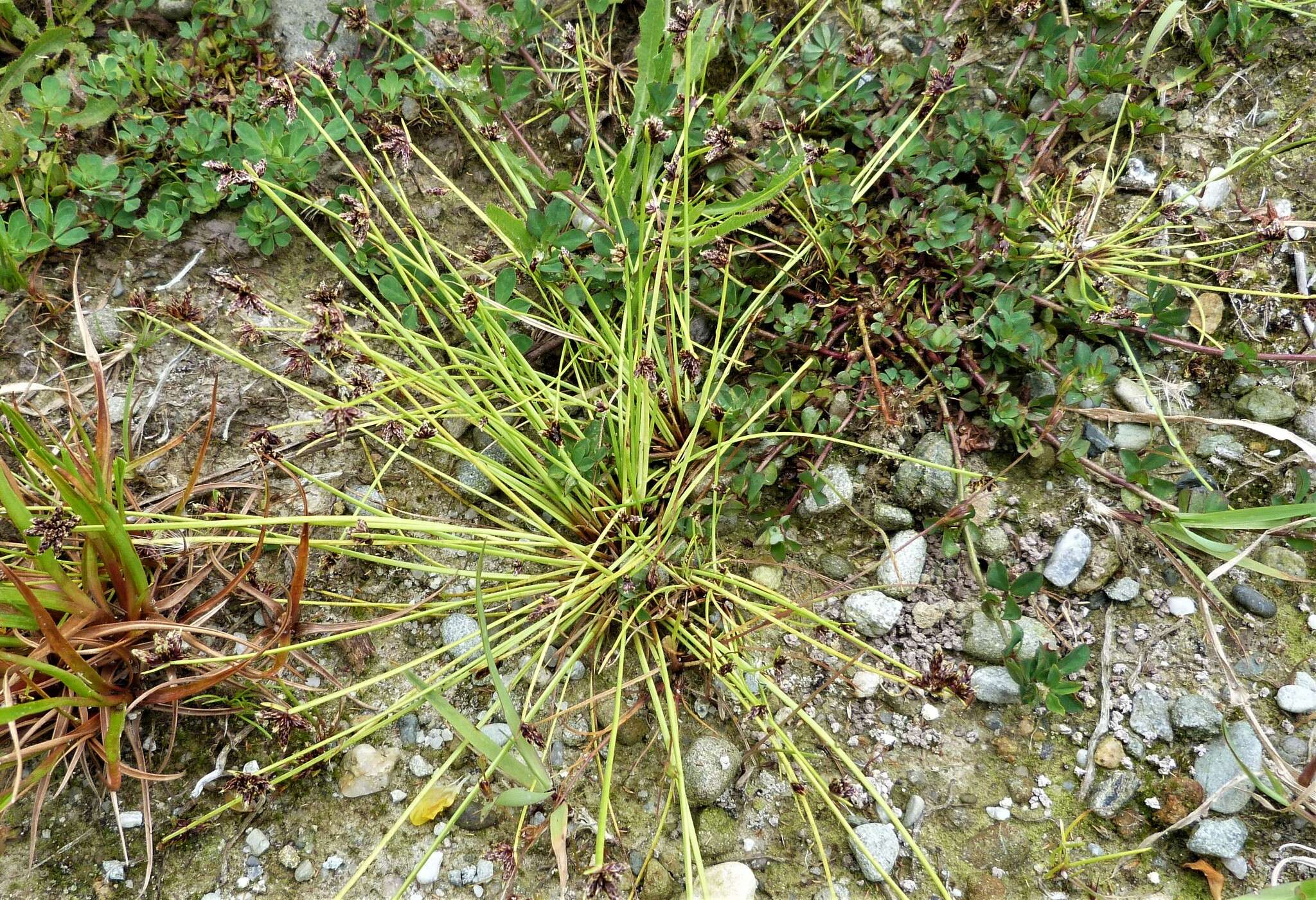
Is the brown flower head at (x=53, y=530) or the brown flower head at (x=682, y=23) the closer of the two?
the brown flower head at (x=53, y=530)

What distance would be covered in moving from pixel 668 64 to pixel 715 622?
1.47 m

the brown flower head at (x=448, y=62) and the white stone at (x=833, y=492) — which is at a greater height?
the brown flower head at (x=448, y=62)

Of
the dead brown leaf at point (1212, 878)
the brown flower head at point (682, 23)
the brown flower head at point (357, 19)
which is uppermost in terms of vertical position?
the brown flower head at point (357, 19)

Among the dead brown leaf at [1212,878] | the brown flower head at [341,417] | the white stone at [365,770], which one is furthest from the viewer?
the white stone at [365,770]

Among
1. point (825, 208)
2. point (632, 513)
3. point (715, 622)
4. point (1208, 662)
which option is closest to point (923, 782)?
point (715, 622)

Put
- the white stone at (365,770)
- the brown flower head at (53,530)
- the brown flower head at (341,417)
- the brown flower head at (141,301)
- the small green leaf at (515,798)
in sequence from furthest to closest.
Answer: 1. the brown flower head at (141,301)
2. the white stone at (365,770)
3. the brown flower head at (341,417)
4. the brown flower head at (53,530)
5. the small green leaf at (515,798)

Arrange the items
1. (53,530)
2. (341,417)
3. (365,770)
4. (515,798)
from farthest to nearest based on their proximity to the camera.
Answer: (365,770) < (341,417) < (53,530) < (515,798)

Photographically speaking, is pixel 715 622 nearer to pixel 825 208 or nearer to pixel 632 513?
pixel 632 513

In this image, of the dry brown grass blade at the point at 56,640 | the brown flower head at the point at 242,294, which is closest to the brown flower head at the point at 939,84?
the brown flower head at the point at 242,294

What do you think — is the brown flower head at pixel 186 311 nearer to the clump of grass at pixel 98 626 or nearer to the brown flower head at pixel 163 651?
the clump of grass at pixel 98 626

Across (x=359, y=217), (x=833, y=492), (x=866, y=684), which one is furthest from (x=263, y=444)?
(x=866, y=684)

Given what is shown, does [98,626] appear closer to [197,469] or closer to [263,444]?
[197,469]

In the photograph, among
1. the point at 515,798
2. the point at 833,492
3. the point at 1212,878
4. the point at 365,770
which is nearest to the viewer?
the point at 515,798

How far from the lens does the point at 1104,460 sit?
2.11 metres
